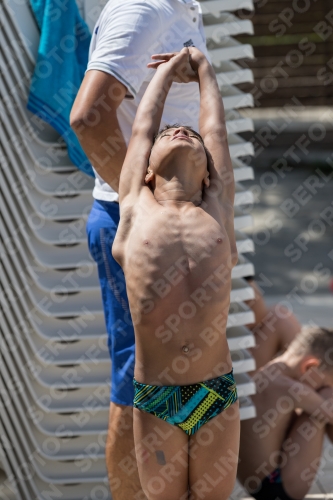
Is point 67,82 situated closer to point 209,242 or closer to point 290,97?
point 209,242

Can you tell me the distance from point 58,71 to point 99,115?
3.25ft

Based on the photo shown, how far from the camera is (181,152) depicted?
8.24 feet

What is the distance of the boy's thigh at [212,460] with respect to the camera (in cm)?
244

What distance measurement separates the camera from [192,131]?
2.61 meters

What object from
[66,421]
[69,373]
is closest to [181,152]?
[69,373]

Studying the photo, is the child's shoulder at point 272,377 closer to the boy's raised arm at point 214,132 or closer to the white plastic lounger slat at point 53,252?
the white plastic lounger slat at point 53,252

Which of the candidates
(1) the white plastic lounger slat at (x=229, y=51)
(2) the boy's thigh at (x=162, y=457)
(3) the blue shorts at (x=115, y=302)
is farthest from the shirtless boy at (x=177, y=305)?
(1) the white plastic lounger slat at (x=229, y=51)

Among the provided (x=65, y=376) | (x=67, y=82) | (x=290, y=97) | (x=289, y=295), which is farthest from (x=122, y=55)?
(x=290, y=97)

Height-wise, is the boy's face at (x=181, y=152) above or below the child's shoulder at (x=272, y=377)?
above

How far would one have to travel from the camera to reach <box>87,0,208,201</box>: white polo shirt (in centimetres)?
257

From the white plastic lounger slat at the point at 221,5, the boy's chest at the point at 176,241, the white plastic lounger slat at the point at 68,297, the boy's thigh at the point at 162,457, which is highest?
the white plastic lounger slat at the point at 221,5

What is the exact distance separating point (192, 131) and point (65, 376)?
4.56 ft

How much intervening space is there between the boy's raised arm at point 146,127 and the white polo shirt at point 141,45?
7 centimetres

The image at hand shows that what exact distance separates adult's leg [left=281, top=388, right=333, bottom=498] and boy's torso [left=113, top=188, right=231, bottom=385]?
1.21 meters
